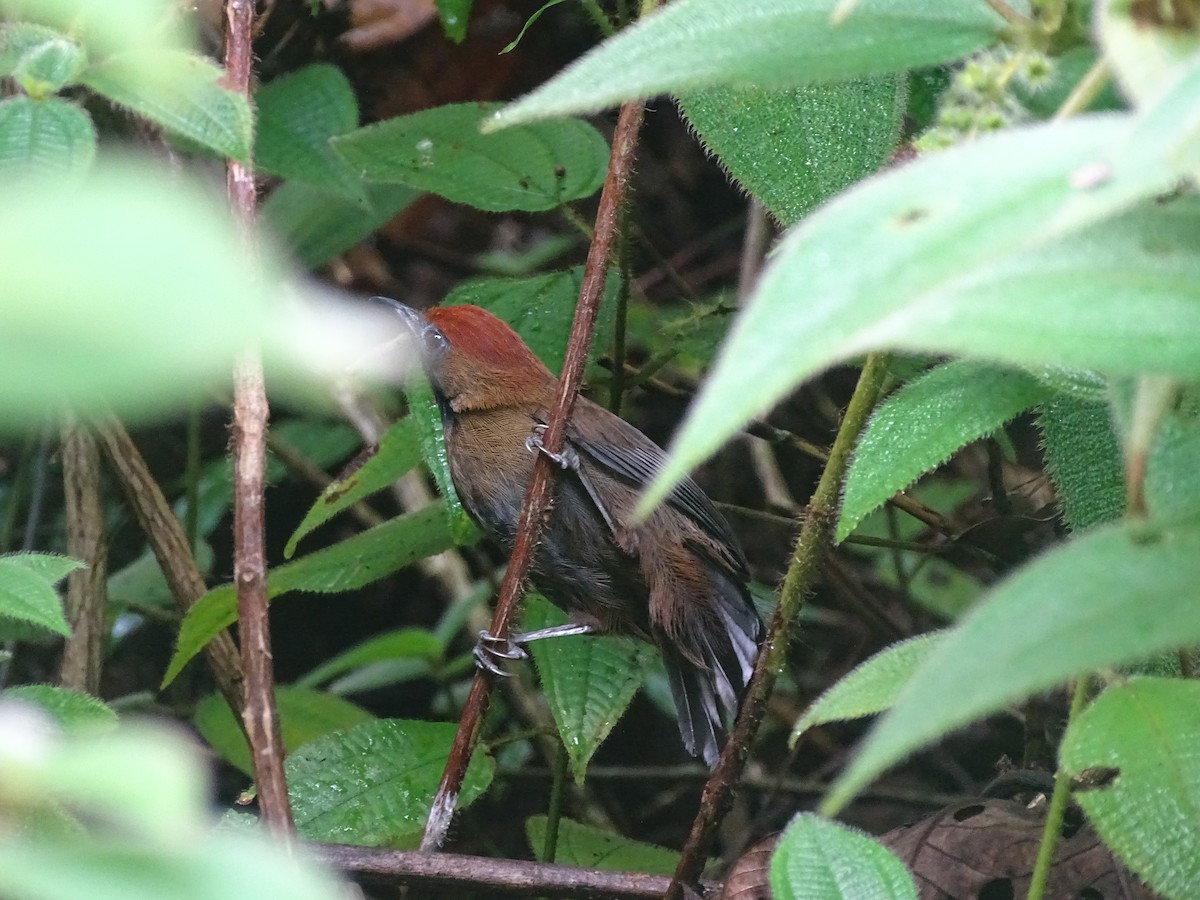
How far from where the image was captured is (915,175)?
2.72 feet

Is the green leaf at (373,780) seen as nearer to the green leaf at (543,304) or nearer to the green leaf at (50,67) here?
the green leaf at (543,304)

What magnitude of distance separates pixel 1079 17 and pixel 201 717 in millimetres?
2790

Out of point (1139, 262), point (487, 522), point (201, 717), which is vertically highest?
point (1139, 262)

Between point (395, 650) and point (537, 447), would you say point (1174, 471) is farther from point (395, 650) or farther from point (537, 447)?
point (395, 650)

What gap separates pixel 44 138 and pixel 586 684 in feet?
4.85

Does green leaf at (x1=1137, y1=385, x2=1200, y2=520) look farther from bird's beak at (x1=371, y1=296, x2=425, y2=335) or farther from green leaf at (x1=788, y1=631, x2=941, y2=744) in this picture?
bird's beak at (x1=371, y1=296, x2=425, y2=335)

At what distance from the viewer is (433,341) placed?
3.60 metres

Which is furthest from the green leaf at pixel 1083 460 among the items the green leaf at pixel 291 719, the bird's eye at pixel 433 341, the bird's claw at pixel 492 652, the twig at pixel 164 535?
the bird's eye at pixel 433 341

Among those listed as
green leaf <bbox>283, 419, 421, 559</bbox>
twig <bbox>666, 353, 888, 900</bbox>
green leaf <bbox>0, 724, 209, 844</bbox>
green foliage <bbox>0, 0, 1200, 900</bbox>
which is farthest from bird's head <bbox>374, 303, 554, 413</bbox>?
green leaf <bbox>0, 724, 209, 844</bbox>

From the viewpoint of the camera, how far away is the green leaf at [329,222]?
11.6ft

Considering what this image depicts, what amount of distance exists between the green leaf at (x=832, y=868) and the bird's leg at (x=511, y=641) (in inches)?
35.7

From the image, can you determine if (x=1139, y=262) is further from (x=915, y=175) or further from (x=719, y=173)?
(x=719, y=173)

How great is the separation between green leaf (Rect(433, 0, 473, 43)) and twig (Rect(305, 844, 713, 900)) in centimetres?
190

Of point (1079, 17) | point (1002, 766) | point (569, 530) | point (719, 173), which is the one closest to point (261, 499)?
point (1079, 17)
